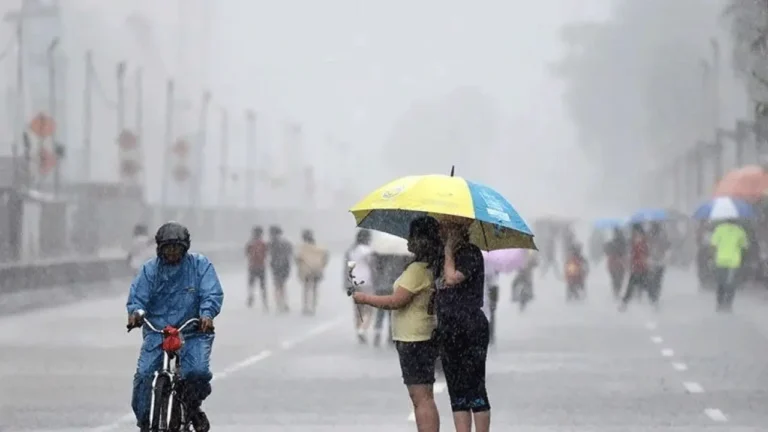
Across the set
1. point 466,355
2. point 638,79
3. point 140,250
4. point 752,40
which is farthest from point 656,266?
point 638,79

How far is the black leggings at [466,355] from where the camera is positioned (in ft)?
35.0

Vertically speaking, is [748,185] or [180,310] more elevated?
[748,185]

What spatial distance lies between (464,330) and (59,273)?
95.7ft

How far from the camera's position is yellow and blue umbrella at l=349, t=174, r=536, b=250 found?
10805 mm

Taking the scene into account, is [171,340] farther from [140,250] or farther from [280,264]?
[280,264]

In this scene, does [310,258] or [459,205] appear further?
[310,258]

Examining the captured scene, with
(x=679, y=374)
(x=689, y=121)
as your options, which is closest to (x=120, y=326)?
(x=679, y=374)

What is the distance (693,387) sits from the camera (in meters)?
Answer: 18.6

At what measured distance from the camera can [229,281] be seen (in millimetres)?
55969

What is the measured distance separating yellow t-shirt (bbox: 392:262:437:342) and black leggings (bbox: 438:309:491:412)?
0.20m

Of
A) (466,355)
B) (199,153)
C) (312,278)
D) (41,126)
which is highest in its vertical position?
(199,153)

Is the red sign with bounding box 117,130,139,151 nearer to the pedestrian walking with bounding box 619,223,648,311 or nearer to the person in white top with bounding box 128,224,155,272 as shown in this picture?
the person in white top with bounding box 128,224,155,272

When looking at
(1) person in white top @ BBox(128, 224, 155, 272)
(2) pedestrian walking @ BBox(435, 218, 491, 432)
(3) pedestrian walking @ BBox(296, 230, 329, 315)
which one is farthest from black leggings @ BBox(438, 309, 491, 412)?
(3) pedestrian walking @ BBox(296, 230, 329, 315)

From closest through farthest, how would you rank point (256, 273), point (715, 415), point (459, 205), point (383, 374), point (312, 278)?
point (459, 205) < point (715, 415) < point (383, 374) < point (312, 278) < point (256, 273)
